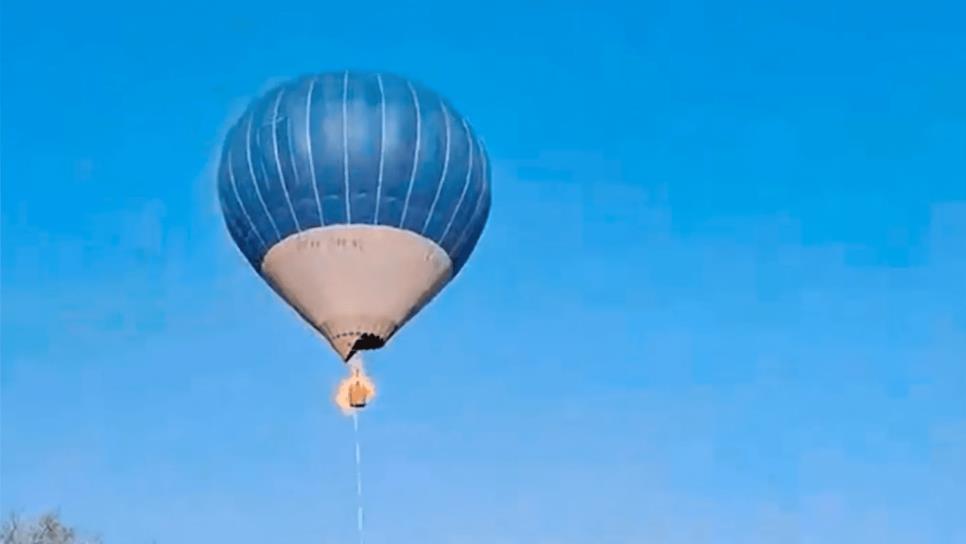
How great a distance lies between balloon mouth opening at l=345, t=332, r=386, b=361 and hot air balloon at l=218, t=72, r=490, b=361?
1 cm

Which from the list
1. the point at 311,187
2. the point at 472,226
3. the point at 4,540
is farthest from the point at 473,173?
the point at 4,540

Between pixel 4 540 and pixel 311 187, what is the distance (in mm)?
12972

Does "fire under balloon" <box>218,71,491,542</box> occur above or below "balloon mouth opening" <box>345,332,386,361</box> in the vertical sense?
above

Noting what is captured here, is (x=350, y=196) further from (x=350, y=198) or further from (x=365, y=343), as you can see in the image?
(x=365, y=343)

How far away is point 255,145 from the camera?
21.1 m

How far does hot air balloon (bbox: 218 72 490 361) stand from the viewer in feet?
68.1

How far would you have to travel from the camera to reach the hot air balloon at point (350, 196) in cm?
2077

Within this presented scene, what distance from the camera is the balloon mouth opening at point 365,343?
20969 mm

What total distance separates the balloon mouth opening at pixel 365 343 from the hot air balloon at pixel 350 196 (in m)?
0.01

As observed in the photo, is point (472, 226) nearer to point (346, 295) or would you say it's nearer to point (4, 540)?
point (346, 295)

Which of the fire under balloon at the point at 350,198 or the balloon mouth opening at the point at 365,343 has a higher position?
the fire under balloon at the point at 350,198

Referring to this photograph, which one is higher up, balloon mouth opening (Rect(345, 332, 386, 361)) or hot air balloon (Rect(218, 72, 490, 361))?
hot air balloon (Rect(218, 72, 490, 361))

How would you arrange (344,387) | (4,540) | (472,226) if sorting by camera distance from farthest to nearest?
(4,540)
(472,226)
(344,387)

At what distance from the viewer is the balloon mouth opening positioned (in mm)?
20969
